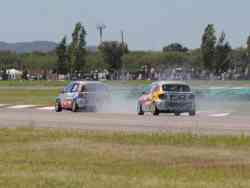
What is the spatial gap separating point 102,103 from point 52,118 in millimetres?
9095

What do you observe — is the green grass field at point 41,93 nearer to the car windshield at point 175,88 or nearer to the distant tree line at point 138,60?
the car windshield at point 175,88

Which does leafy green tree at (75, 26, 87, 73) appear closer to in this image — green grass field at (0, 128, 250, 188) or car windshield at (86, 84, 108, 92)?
car windshield at (86, 84, 108, 92)

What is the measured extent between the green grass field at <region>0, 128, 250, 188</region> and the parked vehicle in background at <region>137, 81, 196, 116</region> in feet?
44.6

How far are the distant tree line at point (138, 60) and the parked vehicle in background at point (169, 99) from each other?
2802 inches

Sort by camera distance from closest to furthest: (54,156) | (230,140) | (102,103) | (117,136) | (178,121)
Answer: (54,156), (230,140), (117,136), (178,121), (102,103)

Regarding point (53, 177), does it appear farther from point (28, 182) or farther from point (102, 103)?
point (102, 103)

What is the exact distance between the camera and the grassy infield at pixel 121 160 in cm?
1413

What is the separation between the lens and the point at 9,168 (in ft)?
51.8

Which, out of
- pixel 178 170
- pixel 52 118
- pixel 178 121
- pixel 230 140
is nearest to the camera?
pixel 178 170

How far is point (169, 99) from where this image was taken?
37406 mm

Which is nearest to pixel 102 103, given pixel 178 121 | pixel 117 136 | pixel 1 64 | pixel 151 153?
pixel 178 121

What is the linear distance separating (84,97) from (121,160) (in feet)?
80.4

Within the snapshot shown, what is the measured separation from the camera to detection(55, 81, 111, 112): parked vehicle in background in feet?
137

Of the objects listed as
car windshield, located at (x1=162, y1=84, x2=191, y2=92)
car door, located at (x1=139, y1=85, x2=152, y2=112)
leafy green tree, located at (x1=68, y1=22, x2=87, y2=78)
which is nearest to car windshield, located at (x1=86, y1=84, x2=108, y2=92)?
car door, located at (x1=139, y1=85, x2=152, y2=112)
